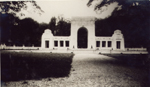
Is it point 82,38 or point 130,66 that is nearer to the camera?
point 130,66

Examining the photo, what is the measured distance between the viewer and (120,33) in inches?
154

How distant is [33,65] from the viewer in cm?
412

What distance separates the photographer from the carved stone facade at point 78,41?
155 inches

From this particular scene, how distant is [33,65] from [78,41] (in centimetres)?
147

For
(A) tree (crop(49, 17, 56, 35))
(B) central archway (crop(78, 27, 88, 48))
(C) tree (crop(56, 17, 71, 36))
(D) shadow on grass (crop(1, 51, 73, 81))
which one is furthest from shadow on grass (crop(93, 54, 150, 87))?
(A) tree (crop(49, 17, 56, 35))

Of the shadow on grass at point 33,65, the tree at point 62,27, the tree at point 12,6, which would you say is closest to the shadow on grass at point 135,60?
the shadow on grass at point 33,65

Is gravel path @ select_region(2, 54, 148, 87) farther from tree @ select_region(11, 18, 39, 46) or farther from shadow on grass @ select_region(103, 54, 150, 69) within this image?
tree @ select_region(11, 18, 39, 46)

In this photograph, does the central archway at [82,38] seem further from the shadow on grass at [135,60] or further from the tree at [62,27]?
the shadow on grass at [135,60]

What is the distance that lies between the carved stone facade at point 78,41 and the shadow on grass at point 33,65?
29 cm

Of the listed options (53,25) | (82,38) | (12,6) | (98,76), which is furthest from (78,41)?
(12,6)

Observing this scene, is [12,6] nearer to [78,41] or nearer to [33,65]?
[33,65]

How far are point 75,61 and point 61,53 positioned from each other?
475mm

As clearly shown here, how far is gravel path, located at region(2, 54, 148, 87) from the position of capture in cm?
357

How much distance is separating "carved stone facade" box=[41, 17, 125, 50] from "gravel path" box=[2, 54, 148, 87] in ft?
1.14
